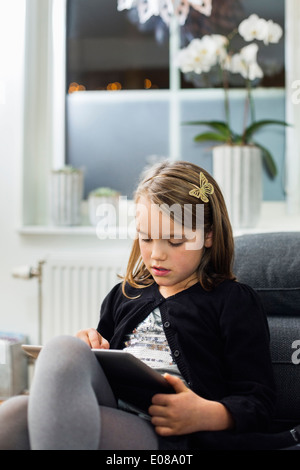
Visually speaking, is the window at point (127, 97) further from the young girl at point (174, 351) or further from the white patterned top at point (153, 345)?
the white patterned top at point (153, 345)

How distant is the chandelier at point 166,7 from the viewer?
243 centimetres

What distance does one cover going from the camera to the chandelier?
243 centimetres

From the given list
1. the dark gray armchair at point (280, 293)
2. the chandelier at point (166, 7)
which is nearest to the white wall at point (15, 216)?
the chandelier at point (166, 7)

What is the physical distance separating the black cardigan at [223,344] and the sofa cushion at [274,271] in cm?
24

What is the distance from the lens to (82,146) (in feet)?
8.55

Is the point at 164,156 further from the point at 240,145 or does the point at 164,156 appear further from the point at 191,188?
the point at 191,188

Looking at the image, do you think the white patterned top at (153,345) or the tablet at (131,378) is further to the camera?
the white patterned top at (153,345)

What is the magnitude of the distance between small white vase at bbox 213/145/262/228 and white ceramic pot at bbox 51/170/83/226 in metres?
0.56

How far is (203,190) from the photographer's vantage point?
1165 millimetres

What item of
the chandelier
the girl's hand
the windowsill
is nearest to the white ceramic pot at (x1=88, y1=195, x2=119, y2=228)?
the windowsill

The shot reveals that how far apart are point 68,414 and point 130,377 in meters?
0.18

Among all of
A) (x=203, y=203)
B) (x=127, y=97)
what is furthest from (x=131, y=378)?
(x=127, y=97)

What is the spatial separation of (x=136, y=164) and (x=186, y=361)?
5.12ft
